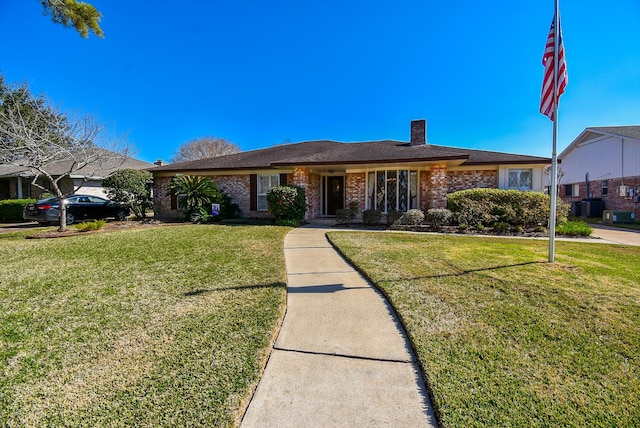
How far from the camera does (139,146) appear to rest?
13.2 metres

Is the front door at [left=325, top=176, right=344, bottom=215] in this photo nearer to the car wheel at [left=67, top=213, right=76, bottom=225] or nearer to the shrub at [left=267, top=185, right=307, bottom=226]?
the shrub at [left=267, top=185, right=307, bottom=226]

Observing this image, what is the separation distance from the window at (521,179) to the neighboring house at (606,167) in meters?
4.84

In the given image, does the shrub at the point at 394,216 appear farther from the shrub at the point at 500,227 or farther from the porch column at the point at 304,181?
the porch column at the point at 304,181

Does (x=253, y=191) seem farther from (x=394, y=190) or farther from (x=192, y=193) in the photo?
(x=394, y=190)

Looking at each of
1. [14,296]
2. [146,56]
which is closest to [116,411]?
[14,296]

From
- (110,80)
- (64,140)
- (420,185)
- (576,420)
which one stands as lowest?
(576,420)

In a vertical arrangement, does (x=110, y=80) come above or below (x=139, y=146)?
Answer: above

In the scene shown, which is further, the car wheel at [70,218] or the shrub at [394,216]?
the car wheel at [70,218]

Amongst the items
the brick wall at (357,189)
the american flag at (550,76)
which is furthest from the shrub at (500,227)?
the brick wall at (357,189)

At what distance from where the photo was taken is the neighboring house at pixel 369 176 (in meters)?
10.8

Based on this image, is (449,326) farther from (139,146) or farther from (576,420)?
(139,146)

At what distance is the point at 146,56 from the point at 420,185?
14.0 meters

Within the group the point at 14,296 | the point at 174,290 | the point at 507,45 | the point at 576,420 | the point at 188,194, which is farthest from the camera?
the point at 188,194

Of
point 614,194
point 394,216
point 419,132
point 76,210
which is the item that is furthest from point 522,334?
point 614,194
